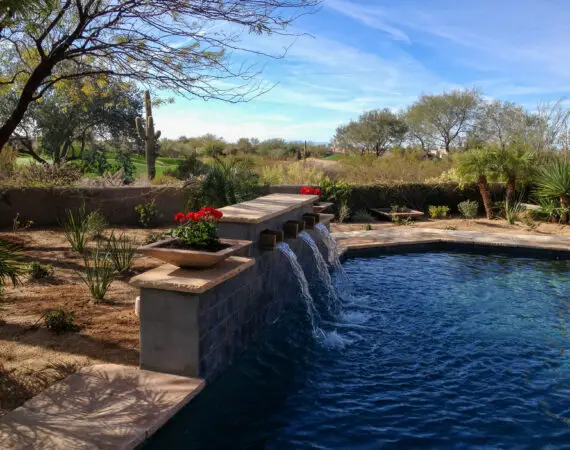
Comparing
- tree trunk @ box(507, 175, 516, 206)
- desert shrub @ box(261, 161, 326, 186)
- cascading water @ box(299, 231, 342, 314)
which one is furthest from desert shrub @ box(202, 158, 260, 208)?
tree trunk @ box(507, 175, 516, 206)

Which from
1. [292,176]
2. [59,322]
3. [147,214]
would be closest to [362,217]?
[292,176]

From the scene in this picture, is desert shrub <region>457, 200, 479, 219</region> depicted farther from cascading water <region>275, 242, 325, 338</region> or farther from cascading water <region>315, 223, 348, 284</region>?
cascading water <region>275, 242, 325, 338</region>

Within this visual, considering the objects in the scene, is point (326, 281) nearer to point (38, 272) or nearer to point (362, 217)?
point (38, 272)

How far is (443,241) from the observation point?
9695 millimetres

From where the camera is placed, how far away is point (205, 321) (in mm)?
3518

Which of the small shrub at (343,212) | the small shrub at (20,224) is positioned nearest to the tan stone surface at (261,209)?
the small shrub at (20,224)

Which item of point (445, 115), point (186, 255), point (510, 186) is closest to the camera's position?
point (186, 255)

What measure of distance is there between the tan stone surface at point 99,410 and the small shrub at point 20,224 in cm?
621

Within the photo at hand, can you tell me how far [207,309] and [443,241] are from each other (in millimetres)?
7281

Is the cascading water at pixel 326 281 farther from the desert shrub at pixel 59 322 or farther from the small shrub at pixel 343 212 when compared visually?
the small shrub at pixel 343 212

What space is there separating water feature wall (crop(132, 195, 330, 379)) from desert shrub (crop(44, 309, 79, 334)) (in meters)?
1.13

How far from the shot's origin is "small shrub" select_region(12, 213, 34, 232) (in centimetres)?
863

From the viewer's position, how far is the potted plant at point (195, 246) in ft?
11.9

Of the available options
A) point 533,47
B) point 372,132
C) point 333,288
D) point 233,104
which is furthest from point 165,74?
point 372,132
